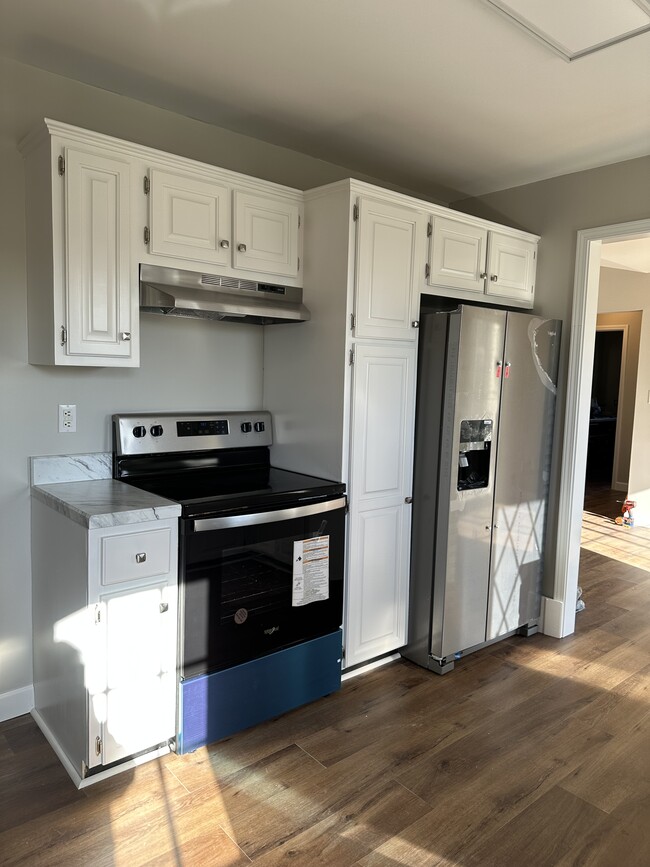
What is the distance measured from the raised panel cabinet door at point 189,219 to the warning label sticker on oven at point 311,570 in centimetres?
120

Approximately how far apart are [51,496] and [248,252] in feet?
4.05

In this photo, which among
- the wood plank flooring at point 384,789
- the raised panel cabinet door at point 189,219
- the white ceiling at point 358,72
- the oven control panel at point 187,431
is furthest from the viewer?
the oven control panel at point 187,431

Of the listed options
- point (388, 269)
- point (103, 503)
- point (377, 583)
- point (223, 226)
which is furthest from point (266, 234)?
point (377, 583)

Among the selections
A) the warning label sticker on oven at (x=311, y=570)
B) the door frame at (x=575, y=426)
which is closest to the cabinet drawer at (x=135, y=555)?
the warning label sticker on oven at (x=311, y=570)

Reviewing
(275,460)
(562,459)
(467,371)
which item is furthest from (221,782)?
(562,459)

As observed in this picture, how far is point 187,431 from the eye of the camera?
279cm

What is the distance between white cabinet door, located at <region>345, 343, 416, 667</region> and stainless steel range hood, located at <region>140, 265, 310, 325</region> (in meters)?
0.39

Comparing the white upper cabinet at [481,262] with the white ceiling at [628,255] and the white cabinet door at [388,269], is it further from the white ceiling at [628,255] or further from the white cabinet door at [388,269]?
the white ceiling at [628,255]

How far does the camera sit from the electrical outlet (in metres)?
2.50

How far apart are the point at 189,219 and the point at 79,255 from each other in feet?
1.50

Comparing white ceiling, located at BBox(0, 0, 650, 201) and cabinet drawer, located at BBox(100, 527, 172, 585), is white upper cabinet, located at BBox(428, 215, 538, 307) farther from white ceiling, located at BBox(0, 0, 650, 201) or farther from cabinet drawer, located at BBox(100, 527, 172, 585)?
cabinet drawer, located at BBox(100, 527, 172, 585)

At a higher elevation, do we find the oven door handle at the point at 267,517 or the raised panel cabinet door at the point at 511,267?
the raised panel cabinet door at the point at 511,267

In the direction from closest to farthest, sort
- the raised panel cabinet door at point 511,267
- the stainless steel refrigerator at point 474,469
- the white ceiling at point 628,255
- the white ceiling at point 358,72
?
the white ceiling at point 358,72 → the stainless steel refrigerator at point 474,469 → the raised panel cabinet door at point 511,267 → the white ceiling at point 628,255

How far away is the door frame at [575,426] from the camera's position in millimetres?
3316
